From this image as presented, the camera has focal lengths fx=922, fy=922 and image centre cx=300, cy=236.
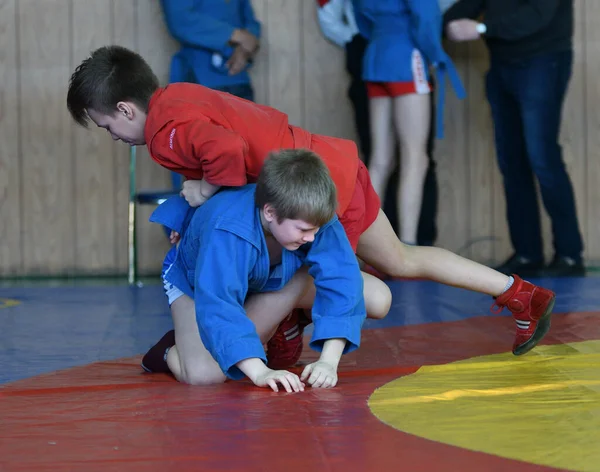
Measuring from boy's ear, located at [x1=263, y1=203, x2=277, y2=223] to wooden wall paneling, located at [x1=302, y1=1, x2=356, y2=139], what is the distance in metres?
3.10

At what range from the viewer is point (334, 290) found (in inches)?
78.3

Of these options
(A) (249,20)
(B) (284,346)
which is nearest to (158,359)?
(B) (284,346)

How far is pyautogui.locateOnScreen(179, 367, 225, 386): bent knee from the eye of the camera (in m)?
2.02

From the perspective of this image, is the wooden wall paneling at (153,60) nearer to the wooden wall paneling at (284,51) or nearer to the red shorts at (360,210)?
the wooden wall paneling at (284,51)

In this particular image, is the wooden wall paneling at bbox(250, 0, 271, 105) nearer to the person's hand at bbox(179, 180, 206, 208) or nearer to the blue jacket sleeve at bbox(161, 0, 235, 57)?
the blue jacket sleeve at bbox(161, 0, 235, 57)

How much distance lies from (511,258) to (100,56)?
2.99m

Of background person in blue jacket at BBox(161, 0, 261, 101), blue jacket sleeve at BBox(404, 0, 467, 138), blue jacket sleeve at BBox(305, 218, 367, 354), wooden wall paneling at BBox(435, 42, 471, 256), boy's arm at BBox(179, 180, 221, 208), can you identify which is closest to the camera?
blue jacket sleeve at BBox(305, 218, 367, 354)

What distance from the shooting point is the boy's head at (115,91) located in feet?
7.04

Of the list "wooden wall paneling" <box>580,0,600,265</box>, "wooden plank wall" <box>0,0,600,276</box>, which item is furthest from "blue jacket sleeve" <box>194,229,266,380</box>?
"wooden wall paneling" <box>580,0,600,265</box>

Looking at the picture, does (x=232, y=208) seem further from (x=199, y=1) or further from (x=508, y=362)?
(x=199, y=1)

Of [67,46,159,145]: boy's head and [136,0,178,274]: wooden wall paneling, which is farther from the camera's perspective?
[136,0,178,274]: wooden wall paneling

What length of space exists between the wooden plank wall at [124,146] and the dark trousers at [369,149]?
0.12 metres

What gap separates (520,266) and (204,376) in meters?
2.90

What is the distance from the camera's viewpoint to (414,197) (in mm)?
4469
